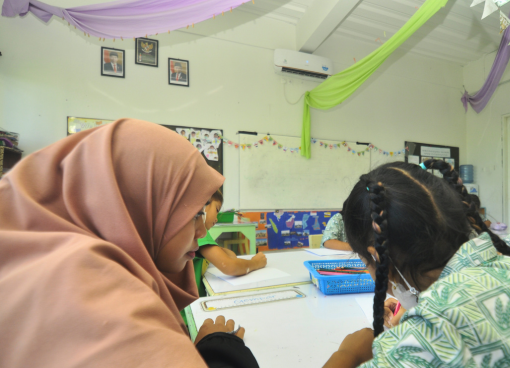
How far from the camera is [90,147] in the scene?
0.53m

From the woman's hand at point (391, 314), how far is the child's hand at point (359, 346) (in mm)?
171

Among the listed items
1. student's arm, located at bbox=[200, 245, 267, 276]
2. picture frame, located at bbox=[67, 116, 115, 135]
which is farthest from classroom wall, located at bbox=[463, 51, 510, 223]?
picture frame, located at bbox=[67, 116, 115, 135]

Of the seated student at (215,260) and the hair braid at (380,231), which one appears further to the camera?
the seated student at (215,260)

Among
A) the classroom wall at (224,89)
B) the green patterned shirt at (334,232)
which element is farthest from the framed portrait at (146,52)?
the green patterned shirt at (334,232)

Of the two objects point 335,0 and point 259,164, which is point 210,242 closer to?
point 259,164

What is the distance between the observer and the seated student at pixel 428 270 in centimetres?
44

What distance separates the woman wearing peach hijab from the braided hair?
366mm

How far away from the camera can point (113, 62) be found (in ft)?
9.82

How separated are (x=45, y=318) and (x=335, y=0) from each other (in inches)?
130

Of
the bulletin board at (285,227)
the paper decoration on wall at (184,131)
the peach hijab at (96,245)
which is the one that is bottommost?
the bulletin board at (285,227)

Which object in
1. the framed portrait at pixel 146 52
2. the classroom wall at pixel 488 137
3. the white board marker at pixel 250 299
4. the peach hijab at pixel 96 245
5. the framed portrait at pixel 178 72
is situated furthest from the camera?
the classroom wall at pixel 488 137

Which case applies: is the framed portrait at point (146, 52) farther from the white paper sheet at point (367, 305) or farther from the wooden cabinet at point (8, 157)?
the white paper sheet at point (367, 305)

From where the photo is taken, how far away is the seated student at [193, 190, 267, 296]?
130cm

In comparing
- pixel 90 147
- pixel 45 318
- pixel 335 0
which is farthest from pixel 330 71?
pixel 45 318
